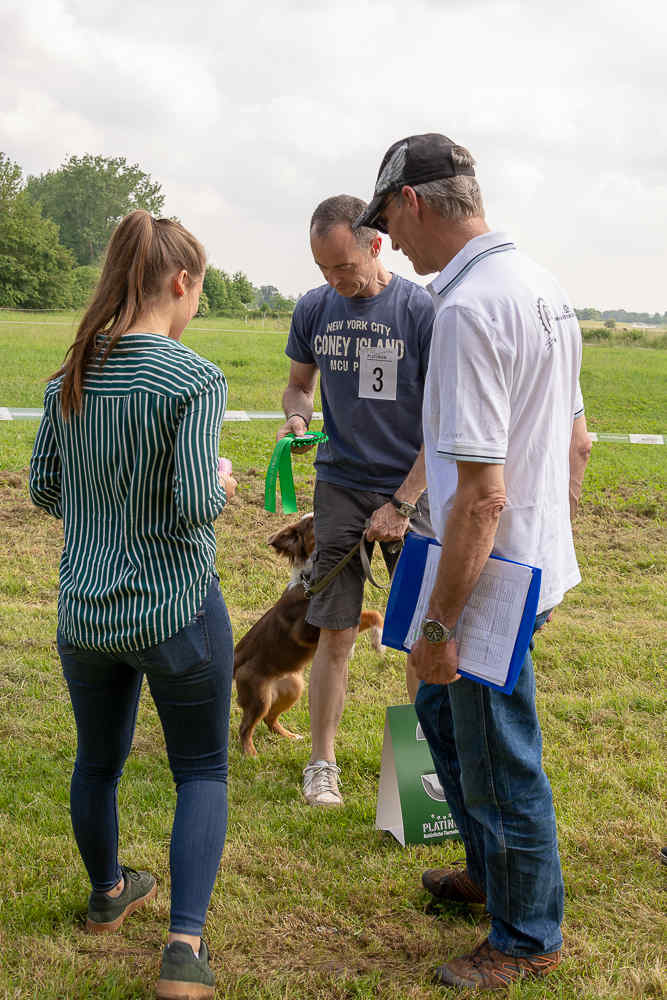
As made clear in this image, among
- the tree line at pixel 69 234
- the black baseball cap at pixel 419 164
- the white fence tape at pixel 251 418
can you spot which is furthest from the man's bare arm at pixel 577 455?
the tree line at pixel 69 234

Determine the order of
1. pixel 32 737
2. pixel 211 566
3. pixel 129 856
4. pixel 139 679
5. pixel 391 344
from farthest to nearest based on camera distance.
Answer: pixel 32 737 < pixel 391 344 < pixel 129 856 < pixel 139 679 < pixel 211 566

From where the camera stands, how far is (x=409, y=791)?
358 centimetres

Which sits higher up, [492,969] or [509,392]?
[509,392]

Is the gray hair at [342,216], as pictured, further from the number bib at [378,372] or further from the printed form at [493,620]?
the printed form at [493,620]

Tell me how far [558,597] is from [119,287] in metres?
Answer: 1.54

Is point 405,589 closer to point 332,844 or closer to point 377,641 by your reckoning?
point 332,844

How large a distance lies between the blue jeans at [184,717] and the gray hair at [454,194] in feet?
4.06

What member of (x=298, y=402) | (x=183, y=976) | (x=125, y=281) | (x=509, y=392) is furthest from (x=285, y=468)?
(x=183, y=976)

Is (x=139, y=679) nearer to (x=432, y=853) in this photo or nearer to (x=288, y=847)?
(x=288, y=847)

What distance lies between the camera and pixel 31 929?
9.80 feet

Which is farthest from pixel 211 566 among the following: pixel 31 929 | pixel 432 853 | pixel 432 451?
pixel 432 853

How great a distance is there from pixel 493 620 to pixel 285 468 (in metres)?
2.07

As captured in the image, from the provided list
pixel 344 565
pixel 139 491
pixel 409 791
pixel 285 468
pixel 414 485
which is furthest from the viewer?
pixel 285 468

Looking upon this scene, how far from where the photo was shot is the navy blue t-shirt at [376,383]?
394 cm
